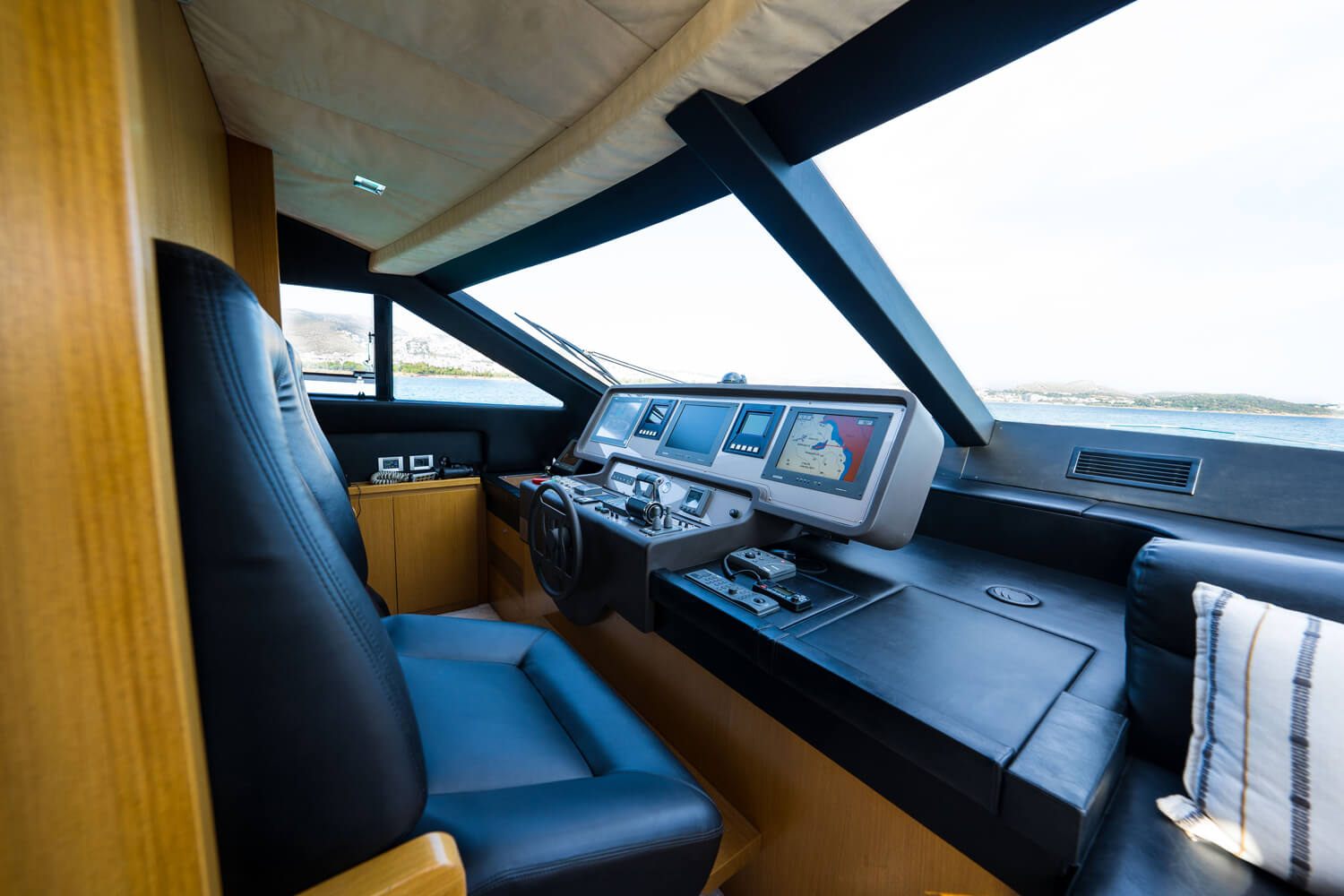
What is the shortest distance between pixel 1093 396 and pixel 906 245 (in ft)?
2.62

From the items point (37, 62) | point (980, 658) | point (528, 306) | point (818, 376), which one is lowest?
point (980, 658)

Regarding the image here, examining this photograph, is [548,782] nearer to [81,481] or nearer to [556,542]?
[556,542]

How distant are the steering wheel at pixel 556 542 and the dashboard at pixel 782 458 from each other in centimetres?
21

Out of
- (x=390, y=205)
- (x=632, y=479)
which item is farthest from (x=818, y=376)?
(x=390, y=205)

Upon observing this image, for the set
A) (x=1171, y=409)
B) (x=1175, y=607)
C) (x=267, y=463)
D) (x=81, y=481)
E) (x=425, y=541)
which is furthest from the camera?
(x=425, y=541)

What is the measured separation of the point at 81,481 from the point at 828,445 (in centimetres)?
131

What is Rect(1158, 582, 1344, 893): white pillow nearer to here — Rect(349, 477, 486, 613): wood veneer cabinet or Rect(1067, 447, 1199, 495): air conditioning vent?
Rect(1067, 447, 1199, 495): air conditioning vent

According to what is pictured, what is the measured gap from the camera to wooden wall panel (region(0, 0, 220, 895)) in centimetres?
33

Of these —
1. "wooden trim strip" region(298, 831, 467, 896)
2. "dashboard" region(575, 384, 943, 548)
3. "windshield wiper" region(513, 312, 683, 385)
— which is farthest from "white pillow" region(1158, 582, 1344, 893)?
"windshield wiper" region(513, 312, 683, 385)

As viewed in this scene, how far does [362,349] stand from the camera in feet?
9.76

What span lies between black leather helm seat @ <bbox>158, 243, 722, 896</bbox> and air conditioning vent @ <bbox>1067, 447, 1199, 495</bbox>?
1478mm

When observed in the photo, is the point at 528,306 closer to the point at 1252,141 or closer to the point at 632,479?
the point at 632,479

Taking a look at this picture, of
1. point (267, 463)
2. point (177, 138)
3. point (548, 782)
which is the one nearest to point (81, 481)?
point (267, 463)

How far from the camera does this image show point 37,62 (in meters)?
0.32
